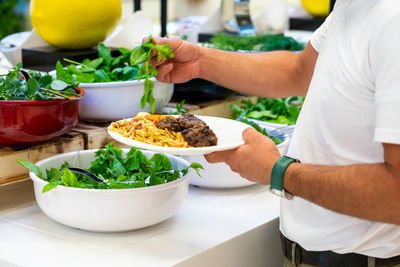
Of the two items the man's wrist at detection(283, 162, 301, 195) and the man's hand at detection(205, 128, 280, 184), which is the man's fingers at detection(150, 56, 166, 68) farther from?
the man's wrist at detection(283, 162, 301, 195)

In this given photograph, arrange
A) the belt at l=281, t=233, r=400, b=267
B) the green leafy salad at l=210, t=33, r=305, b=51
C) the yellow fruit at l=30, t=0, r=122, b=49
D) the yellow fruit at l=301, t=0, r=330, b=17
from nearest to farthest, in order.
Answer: the belt at l=281, t=233, r=400, b=267, the yellow fruit at l=30, t=0, r=122, b=49, the green leafy salad at l=210, t=33, r=305, b=51, the yellow fruit at l=301, t=0, r=330, b=17

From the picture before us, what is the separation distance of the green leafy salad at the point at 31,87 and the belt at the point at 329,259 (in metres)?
0.66

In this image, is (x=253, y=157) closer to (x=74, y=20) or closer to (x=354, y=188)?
(x=354, y=188)

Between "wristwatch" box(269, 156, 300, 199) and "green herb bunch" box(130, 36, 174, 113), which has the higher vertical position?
"green herb bunch" box(130, 36, 174, 113)

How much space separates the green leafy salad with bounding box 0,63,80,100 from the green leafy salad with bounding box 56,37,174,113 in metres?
0.08

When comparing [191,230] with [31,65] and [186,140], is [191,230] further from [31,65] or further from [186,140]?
[31,65]

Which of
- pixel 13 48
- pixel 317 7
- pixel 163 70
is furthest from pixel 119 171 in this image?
pixel 317 7

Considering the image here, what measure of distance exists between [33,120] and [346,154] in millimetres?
718

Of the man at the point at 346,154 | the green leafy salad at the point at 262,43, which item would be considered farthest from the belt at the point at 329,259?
the green leafy salad at the point at 262,43

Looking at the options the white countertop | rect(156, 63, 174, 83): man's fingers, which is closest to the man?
the white countertop

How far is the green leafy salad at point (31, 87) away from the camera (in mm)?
1474

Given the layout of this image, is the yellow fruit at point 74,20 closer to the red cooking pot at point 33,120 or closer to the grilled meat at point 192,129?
the red cooking pot at point 33,120

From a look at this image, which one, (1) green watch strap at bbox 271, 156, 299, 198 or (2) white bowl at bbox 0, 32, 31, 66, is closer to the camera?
(1) green watch strap at bbox 271, 156, 299, 198

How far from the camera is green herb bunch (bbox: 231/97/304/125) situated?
2.09m
